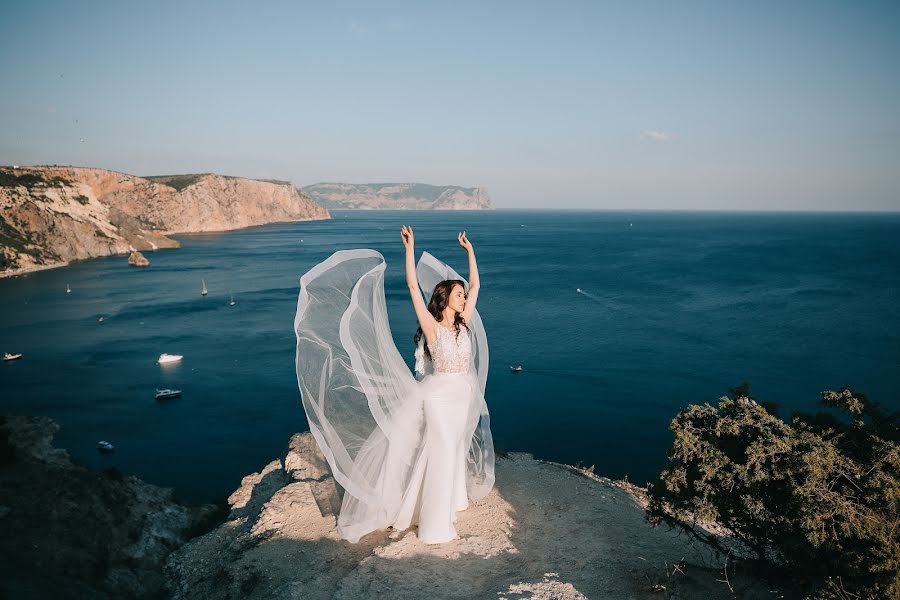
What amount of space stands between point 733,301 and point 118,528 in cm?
5577

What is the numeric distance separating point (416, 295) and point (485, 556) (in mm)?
3554

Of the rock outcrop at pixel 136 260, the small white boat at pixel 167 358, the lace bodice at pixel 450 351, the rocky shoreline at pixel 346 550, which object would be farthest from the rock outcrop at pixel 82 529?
the rock outcrop at pixel 136 260

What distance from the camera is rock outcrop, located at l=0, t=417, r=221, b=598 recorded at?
1055 cm

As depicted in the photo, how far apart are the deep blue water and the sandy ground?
13552mm

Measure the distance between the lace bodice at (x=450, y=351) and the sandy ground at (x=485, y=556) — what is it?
2.36 meters

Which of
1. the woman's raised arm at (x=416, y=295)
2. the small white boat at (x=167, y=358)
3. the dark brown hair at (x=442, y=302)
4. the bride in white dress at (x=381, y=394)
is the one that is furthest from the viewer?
the small white boat at (x=167, y=358)

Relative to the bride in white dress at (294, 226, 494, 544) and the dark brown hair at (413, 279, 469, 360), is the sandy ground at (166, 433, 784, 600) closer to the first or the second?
the bride in white dress at (294, 226, 494, 544)

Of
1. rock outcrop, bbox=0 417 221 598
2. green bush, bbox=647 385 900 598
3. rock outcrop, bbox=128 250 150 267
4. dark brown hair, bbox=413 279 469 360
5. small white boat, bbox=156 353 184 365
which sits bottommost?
small white boat, bbox=156 353 184 365

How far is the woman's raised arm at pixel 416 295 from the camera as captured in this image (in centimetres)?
588

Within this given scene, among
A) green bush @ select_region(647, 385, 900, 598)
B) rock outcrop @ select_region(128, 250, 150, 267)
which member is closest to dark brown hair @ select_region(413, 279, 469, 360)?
green bush @ select_region(647, 385, 900, 598)

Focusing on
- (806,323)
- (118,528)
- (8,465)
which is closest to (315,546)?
(118,528)

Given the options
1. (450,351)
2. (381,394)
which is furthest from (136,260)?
(450,351)

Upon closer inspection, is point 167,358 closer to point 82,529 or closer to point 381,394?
point 82,529

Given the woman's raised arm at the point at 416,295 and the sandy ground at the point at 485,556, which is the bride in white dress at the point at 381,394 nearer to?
the woman's raised arm at the point at 416,295
